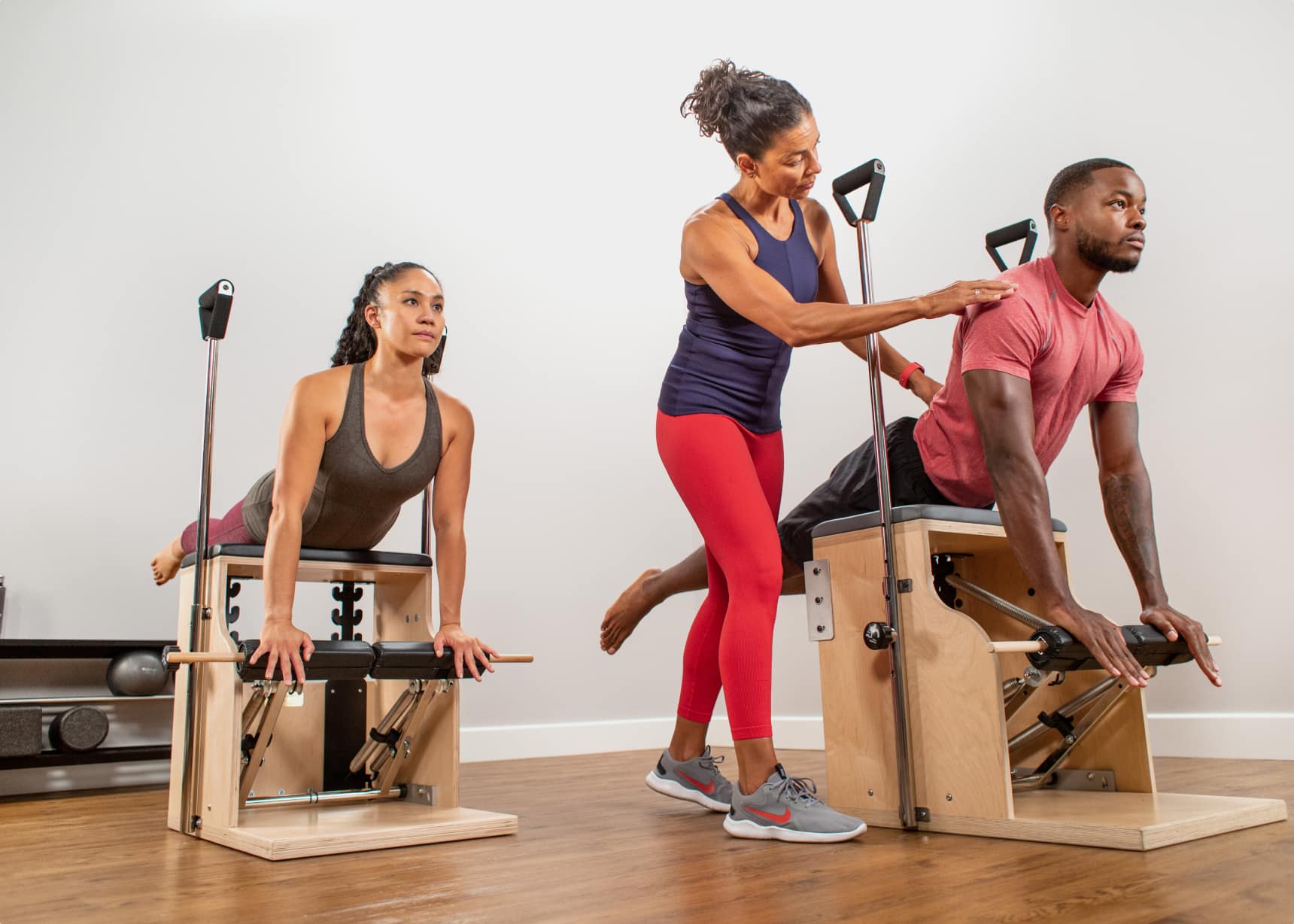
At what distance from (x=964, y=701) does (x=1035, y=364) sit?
1.93 feet

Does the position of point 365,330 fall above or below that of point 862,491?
above

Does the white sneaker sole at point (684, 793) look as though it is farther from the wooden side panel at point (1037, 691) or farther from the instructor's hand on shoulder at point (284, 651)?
the instructor's hand on shoulder at point (284, 651)

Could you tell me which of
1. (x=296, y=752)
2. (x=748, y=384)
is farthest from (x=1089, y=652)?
(x=296, y=752)

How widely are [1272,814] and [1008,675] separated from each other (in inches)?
21.9

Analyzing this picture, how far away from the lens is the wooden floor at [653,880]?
1.07 m

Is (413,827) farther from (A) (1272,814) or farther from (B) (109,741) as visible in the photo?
(B) (109,741)

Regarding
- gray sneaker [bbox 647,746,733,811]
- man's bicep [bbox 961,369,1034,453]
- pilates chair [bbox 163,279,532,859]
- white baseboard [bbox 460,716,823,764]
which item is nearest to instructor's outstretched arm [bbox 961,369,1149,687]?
man's bicep [bbox 961,369,1034,453]

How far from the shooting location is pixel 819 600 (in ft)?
6.08

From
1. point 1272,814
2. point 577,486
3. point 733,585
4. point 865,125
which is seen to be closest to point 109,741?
point 577,486

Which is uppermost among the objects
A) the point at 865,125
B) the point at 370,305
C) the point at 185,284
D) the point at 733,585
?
the point at 865,125

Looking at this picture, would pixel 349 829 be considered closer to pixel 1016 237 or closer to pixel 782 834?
pixel 782 834

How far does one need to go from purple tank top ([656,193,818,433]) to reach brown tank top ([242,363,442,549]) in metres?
0.51

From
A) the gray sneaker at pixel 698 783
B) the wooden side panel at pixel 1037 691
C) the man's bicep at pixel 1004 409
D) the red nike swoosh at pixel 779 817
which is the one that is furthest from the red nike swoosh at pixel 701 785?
the man's bicep at pixel 1004 409

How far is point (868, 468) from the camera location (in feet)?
6.29
